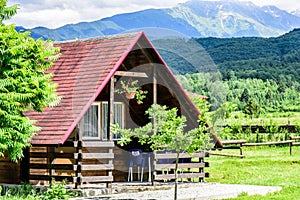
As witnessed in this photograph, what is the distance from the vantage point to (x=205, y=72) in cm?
1619

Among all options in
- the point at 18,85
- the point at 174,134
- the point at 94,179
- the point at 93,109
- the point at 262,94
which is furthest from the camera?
the point at 262,94

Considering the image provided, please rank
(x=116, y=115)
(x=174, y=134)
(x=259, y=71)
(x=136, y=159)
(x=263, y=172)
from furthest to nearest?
(x=259, y=71)
(x=263, y=172)
(x=116, y=115)
(x=136, y=159)
(x=174, y=134)

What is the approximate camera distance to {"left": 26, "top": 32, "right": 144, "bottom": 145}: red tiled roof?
16.0 m

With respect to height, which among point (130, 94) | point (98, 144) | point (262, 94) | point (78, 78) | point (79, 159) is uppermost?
point (262, 94)

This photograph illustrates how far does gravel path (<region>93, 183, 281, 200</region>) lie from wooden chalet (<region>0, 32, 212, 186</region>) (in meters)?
0.91

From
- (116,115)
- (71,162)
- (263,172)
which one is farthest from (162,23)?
(71,162)

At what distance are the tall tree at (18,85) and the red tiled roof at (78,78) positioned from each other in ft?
2.37

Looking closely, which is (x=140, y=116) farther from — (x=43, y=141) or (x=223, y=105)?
(x=223, y=105)

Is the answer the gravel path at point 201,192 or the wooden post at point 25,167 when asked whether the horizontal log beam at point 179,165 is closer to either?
the gravel path at point 201,192

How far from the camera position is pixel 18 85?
Answer: 14875 millimetres

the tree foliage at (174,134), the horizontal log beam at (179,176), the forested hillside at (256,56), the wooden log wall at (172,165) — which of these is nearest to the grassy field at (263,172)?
the horizontal log beam at (179,176)

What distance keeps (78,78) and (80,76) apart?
0.08 meters

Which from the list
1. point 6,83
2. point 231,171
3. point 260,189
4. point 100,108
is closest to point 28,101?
point 6,83

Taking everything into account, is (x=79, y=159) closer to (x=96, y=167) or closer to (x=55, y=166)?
(x=96, y=167)
